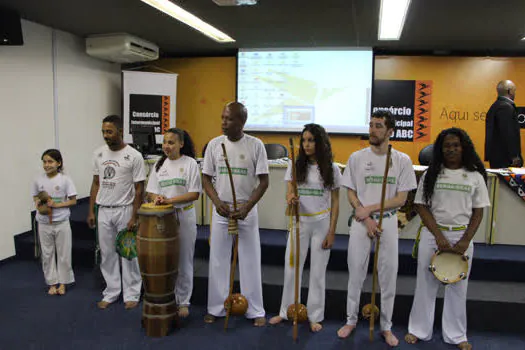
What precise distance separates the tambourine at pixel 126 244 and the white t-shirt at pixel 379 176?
1893mm

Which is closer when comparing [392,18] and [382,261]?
[382,261]

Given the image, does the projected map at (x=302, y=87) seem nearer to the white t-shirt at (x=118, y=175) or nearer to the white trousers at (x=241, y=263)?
the white t-shirt at (x=118, y=175)

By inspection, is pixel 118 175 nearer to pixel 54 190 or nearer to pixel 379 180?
pixel 54 190

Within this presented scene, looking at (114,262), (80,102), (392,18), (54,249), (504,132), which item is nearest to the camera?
(114,262)

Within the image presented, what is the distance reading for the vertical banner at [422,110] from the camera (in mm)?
7070

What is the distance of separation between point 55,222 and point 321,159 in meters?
2.59

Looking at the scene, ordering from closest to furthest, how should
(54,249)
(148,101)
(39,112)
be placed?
(54,249), (39,112), (148,101)

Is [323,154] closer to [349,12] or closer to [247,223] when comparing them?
[247,223]

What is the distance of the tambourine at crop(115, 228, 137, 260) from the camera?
368cm

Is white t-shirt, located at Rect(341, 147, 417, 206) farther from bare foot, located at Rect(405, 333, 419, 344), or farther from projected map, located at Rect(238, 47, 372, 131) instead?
projected map, located at Rect(238, 47, 372, 131)

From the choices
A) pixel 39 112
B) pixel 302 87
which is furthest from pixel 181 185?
pixel 302 87

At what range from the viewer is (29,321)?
360 centimetres

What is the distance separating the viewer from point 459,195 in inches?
121

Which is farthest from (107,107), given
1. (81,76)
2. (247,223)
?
(247,223)
